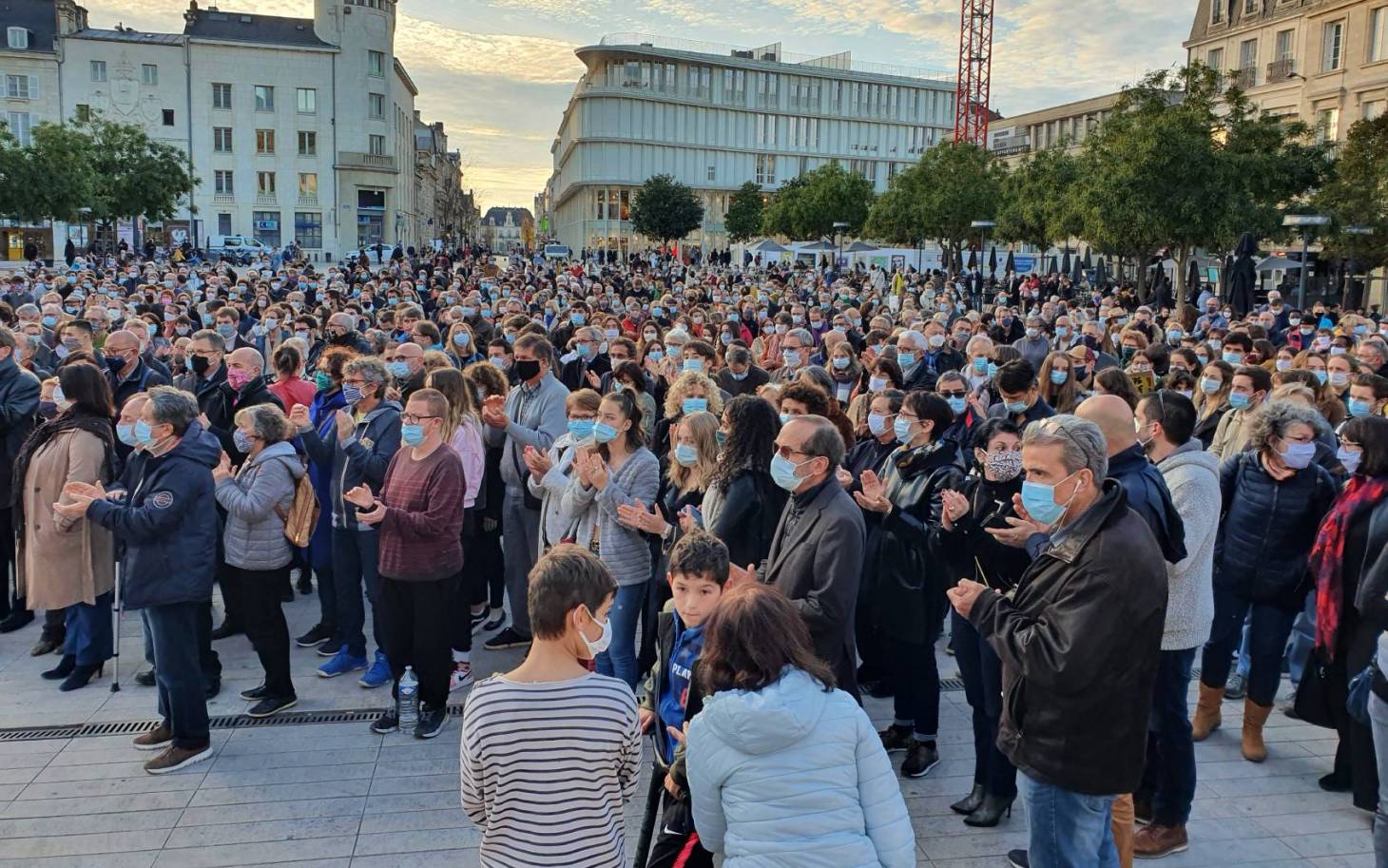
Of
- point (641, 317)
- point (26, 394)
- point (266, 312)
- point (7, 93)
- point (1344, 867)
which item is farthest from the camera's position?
point (7, 93)

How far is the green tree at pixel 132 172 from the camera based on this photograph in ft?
156

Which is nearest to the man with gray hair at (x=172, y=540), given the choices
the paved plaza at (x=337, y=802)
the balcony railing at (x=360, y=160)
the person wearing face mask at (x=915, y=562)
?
the paved plaza at (x=337, y=802)

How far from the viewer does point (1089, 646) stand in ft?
10.5

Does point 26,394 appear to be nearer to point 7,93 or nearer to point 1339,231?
point 1339,231

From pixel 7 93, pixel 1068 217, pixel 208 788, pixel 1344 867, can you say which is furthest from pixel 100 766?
pixel 7 93

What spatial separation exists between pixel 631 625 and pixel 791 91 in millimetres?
107983

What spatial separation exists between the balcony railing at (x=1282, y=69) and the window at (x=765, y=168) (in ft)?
206

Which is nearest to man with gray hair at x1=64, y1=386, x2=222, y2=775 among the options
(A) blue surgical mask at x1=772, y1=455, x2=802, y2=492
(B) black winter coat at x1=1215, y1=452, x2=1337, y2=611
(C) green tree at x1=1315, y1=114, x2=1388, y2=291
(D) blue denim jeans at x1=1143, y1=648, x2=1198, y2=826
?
(A) blue surgical mask at x1=772, y1=455, x2=802, y2=492

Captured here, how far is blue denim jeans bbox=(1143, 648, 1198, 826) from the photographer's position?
4.55m

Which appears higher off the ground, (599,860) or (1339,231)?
(1339,231)

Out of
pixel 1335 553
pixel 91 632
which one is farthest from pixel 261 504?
pixel 1335 553

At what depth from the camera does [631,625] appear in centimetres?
548

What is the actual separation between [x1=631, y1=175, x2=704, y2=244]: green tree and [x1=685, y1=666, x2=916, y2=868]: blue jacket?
A: 79204 millimetres

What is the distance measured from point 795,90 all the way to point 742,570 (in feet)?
359
